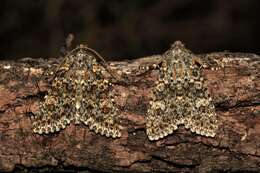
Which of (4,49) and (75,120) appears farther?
(4,49)

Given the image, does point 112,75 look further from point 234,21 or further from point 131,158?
point 234,21

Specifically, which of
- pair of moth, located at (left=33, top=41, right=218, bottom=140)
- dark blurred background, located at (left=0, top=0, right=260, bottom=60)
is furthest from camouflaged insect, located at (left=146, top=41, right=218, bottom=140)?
dark blurred background, located at (left=0, top=0, right=260, bottom=60)

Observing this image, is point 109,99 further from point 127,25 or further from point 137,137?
point 127,25

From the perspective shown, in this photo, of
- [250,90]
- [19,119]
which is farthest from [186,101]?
[19,119]

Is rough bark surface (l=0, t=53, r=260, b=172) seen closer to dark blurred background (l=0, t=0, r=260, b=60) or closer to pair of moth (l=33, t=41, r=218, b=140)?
pair of moth (l=33, t=41, r=218, b=140)

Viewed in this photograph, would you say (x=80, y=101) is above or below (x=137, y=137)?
above

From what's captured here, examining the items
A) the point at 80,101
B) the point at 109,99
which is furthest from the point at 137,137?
the point at 80,101
